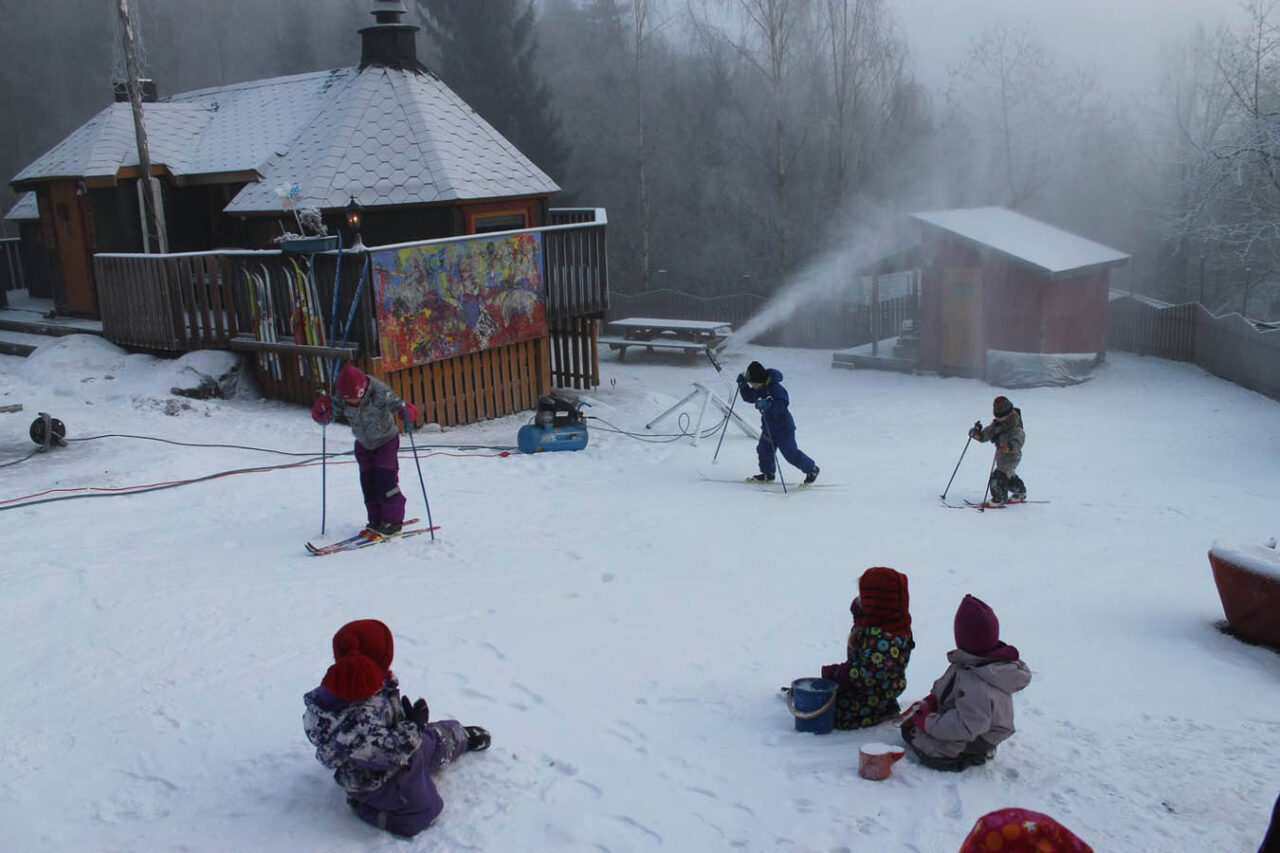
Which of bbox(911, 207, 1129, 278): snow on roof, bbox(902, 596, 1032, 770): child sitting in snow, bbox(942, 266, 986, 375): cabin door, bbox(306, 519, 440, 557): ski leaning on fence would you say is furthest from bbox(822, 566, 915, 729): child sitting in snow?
bbox(942, 266, 986, 375): cabin door

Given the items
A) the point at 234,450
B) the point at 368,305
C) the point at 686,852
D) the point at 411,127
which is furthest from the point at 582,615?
the point at 411,127

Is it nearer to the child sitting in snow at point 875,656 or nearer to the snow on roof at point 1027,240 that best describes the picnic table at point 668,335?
the snow on roof at point 1027,240

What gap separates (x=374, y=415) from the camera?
812 centimetres

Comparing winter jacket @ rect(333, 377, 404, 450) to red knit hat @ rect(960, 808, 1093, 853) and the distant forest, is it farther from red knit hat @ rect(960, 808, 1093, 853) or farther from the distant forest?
the distant forest

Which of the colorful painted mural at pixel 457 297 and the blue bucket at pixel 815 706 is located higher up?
the colorful painted mural at pixel 457 297

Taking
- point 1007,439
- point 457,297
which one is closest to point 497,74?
point 457,297

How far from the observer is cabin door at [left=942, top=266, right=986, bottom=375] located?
20.8m

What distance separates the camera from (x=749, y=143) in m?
41.3

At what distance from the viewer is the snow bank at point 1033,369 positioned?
19.5m

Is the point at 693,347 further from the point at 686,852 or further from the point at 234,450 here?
the point at 686,852

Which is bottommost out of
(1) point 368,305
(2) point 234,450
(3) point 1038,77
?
(2) point 234,450

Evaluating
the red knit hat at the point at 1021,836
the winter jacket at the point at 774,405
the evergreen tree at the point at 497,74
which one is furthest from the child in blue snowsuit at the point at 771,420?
the evergreen tree at the point at 497,74

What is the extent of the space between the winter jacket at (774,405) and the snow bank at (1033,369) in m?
10.1

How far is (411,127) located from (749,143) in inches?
1058
